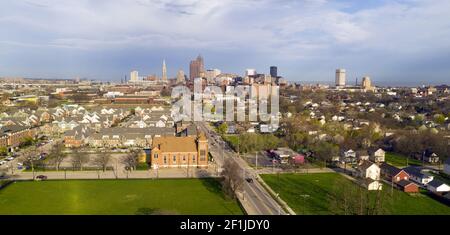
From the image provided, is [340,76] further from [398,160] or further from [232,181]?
[232,181]

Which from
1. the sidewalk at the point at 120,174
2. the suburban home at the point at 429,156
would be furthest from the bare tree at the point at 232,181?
the suburban home at the point at 429,156

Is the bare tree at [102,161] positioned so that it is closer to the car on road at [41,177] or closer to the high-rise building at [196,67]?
the car on road at [41,177]

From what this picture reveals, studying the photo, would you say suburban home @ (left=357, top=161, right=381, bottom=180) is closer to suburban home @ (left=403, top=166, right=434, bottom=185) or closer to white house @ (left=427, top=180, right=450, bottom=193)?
suburban home @ (left=403, top=166, right=434, bottom=185)

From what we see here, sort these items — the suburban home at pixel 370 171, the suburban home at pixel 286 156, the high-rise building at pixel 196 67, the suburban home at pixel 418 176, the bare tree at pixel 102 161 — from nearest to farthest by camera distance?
the suburban home at pixel 418 176, the suburban home at pixel 370 171, the bare tree at pixel 102 161, the suburban home at pixel 286 156, the high-rise building at pixel 196 67

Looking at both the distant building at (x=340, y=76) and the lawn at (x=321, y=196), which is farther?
the distant building at (x=340, y=76)

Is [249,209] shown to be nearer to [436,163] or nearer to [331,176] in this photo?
[331,176]

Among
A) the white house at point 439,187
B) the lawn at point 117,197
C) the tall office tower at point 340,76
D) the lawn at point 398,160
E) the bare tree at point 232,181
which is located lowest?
the lawn at point 398,160
